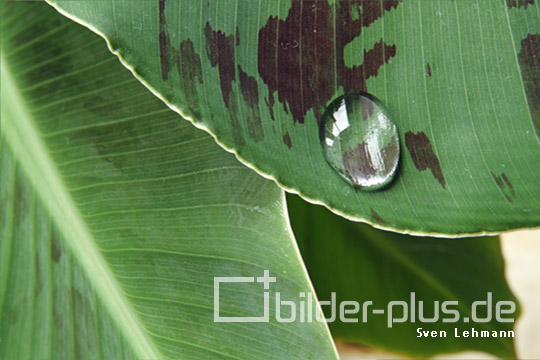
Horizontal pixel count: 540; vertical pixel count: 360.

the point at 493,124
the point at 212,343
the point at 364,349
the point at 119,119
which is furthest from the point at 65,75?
the point at 364,349

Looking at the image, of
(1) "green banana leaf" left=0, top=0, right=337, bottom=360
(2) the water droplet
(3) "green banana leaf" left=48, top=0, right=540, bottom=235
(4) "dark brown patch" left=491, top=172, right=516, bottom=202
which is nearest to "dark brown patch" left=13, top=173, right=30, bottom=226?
(1) "green banana leaf" left=0, top=0, right=337, bottom=360

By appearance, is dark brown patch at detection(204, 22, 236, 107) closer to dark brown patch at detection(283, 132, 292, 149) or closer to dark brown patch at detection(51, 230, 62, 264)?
dark brown patch at detection(283, 132, 292, 149)

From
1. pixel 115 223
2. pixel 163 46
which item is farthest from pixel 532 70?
pixel 115 223

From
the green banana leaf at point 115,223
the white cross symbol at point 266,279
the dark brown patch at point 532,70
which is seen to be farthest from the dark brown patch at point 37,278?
the dark brown patch at point 532,70

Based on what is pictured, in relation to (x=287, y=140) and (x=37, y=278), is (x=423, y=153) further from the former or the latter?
(x=37, y=278)

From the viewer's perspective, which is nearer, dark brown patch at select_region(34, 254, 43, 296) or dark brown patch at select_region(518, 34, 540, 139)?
dark brown patch at select_region(518, 34, 540, 139)

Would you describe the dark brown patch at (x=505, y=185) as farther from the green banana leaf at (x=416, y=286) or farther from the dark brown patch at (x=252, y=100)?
the green banana leaf at (x=416, y=286)
